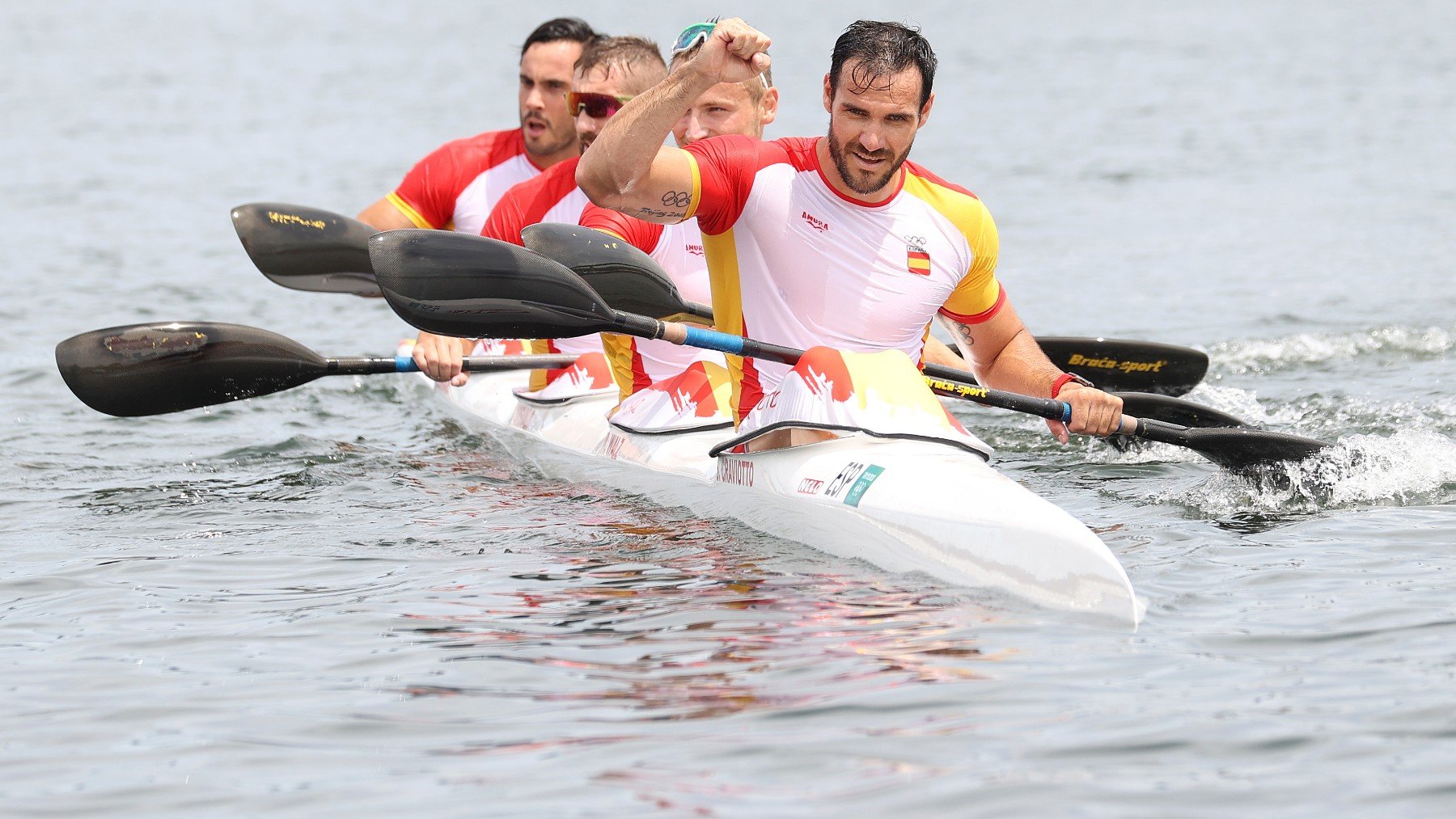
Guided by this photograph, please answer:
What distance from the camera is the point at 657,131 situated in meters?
5.46

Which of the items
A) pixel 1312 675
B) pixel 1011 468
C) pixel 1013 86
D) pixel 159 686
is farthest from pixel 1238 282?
pixel 1013 86

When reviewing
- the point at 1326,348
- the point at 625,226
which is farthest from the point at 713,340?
the point at 1326,348

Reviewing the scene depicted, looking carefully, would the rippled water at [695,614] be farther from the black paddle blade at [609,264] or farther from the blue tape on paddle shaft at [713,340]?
the black paddle blade at [609,264]

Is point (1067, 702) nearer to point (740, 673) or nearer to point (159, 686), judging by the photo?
point (740, 673)

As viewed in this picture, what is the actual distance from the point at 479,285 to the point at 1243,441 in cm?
310

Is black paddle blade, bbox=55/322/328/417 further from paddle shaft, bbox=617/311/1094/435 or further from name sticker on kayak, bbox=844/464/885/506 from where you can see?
name sticker on kayak, bbox=844/464/885/506

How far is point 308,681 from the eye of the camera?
4762 mm

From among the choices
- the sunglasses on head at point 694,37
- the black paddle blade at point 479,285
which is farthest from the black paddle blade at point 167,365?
the sunglasses on head at point 694,37

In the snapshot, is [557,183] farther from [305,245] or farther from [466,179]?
[305,245]

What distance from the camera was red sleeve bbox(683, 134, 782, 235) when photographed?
586 centimetres

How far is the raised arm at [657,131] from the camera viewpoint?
539 centimetres

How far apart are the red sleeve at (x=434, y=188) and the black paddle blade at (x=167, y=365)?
2312mm

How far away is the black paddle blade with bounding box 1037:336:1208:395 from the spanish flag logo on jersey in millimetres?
2507

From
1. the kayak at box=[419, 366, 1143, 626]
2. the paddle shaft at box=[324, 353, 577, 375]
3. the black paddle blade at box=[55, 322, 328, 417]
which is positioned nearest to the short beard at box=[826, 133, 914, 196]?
the kayak at box=[419, 366, 1143, 626]
